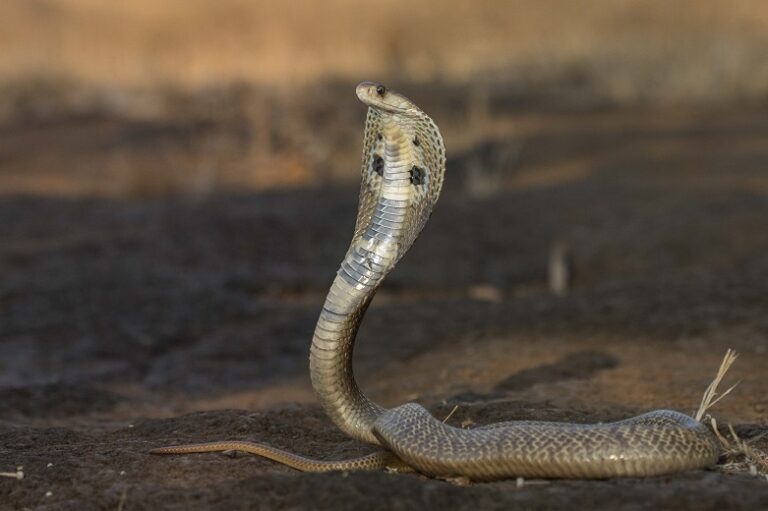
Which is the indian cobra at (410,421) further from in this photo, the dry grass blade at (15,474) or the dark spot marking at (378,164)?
the dry grass blade at (15,474)

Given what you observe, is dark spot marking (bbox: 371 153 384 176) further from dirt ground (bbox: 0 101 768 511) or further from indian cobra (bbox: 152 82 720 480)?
dirt ground (bbox: 0 101 768 511)

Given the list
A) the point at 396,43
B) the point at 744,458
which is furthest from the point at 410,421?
the point at 396,43

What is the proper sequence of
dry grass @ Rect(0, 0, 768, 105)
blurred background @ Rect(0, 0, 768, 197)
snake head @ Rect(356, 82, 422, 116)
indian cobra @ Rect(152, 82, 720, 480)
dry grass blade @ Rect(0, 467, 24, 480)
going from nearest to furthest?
indian cobra @ Rect(152, 82, 720, 480) → snake head @ Rect(356, 82, 422, 116) → dry grass blade @ Rect(0, 467, 24, 480) → blurred background @ Rect(0, 0, 768, 197) → dry grass @ Rect(0, 0, 768, 105)

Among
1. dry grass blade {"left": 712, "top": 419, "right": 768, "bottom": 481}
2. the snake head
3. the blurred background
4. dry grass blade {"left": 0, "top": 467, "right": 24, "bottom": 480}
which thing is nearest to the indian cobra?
the snake head

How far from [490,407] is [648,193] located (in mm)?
8109

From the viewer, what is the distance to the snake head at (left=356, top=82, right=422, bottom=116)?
13.3 feet

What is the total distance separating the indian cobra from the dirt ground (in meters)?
0.09

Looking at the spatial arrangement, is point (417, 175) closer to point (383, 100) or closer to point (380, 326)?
point (383, 100)

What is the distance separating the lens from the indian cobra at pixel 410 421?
3.87m

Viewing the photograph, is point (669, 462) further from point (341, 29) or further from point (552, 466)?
point (341, 29)

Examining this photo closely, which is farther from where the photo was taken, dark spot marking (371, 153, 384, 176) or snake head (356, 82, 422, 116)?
dark spot marking (371, 153, 384, 176)

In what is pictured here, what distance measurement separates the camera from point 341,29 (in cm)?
3559

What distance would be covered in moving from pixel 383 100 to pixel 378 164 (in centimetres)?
31

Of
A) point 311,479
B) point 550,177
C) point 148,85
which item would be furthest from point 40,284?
point 148,85
